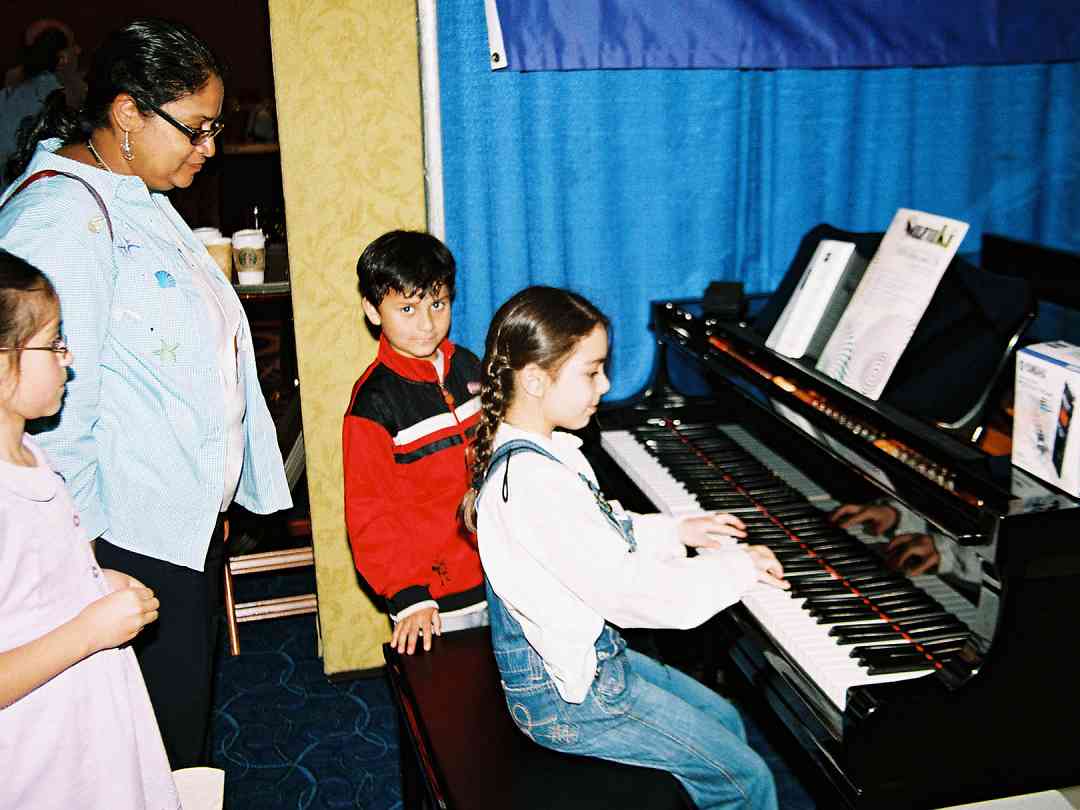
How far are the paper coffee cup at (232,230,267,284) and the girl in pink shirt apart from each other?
163 cm

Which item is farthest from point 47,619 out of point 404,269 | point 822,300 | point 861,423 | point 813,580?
point 822,300

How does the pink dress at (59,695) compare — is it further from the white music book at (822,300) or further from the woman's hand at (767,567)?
the white music book at (822,300)

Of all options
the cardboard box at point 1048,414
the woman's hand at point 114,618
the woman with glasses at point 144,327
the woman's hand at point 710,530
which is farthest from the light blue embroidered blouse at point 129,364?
the cardboard box at point 1048,414

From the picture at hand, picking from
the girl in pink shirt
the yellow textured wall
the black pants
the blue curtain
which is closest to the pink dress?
the girl in pink shirt

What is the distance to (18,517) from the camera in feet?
4.79

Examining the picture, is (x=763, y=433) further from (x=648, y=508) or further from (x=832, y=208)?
(x=832, y=208)

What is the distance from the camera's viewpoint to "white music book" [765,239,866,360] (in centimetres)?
241

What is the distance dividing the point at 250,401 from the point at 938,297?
1543 mm

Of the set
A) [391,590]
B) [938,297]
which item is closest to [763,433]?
[938,297]

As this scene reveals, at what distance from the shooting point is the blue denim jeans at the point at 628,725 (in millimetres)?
1742

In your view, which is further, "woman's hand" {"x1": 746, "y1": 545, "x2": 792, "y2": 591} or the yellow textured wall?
the yellow textured wall

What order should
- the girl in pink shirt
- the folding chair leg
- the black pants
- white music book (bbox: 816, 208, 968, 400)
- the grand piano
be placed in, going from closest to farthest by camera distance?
1. the girl in pink shirt
2. the grand piano
3. the black pants
4. white music book (bbox: 816, 208, 968, 400)
5. the folding chair leg

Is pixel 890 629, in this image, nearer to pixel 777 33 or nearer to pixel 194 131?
pixel 194 131

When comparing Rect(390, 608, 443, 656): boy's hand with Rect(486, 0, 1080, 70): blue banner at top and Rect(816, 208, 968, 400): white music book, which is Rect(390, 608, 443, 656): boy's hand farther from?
Rect(486, 0, 1080, 70): blue banner at top
